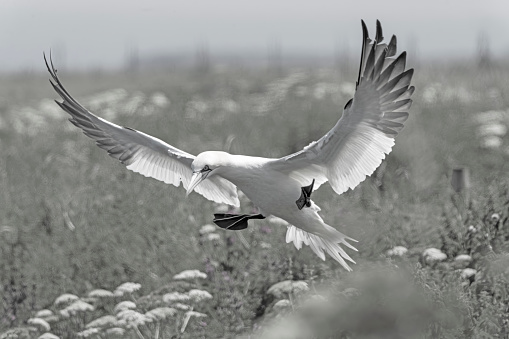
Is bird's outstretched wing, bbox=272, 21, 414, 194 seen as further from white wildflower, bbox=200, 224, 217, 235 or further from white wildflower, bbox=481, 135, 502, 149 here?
white wildflower, bbox=481, 135, 502, 149

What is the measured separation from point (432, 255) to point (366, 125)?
66.3 inches

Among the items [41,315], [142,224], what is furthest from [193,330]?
[142,224]

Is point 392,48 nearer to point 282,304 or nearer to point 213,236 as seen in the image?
point 282,304

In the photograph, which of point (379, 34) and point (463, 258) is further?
point (463, 258)


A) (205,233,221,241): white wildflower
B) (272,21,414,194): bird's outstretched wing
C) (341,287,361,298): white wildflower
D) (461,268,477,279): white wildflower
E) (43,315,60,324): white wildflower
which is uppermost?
(272,21,414,194): bird's outstretched wing

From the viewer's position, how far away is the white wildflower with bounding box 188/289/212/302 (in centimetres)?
615

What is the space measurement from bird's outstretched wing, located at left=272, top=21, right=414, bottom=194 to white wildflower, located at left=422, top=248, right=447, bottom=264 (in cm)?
131

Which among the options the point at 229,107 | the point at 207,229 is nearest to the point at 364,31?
the point at 207,229

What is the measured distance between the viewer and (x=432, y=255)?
622 centimetres

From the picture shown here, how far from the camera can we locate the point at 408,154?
35.5 ft

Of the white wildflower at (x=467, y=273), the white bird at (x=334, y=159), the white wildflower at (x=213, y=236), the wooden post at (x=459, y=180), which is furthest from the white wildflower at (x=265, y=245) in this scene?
the wooden post at (x=459, y=180)

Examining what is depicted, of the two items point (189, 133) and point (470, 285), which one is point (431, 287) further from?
point (189, 133)

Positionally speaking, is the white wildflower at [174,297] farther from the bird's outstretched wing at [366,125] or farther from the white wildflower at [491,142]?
the white wildflower at [491,142]

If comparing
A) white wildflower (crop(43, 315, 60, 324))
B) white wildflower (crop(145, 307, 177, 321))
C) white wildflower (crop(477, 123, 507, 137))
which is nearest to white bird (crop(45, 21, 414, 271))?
white wildflower (crop(145, 307, 177, 321))
